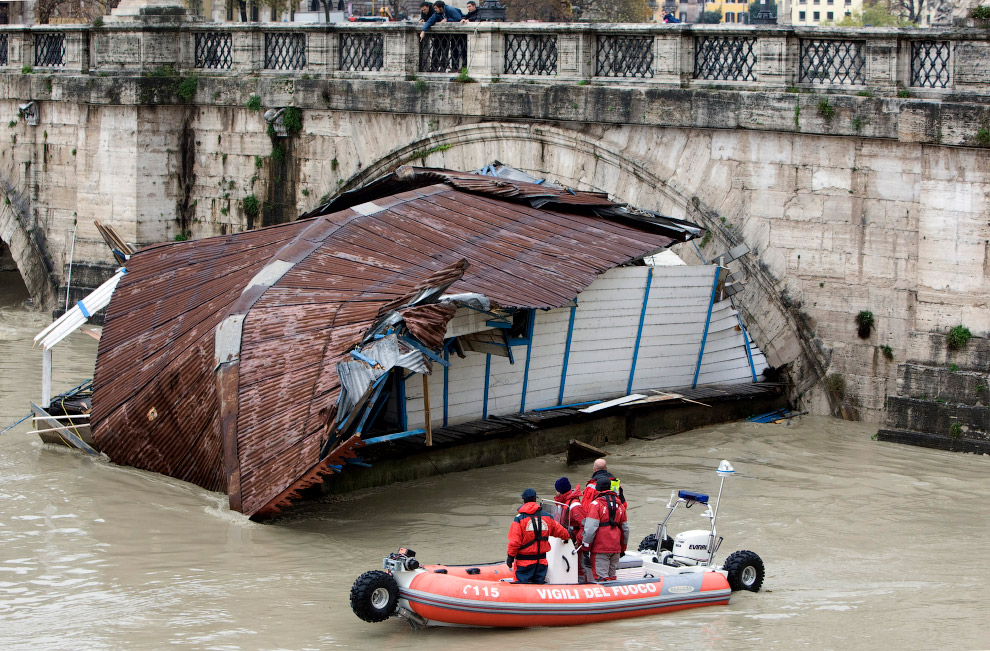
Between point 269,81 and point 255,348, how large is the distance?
28.4ft

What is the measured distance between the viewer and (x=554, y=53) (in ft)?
54.9

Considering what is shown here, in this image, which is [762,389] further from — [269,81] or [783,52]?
[269,81]

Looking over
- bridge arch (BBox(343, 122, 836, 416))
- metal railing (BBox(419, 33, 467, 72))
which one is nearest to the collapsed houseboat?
bridge arch (BBox(343, 122, 836, 416))

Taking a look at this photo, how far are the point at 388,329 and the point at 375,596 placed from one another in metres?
3.05

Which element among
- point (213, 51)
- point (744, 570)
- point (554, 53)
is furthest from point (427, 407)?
point (213, 51)

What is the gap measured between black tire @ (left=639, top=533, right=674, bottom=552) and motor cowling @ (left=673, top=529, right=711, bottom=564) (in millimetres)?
185

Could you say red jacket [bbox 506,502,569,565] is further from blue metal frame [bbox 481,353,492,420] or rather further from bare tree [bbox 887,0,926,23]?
bare tree [bbox 887,0,926,23]

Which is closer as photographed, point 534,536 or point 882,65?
point 534,536

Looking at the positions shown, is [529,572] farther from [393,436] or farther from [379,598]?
[393,436]

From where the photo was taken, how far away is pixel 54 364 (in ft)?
60.5

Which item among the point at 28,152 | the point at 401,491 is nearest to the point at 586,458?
the point at 401,491

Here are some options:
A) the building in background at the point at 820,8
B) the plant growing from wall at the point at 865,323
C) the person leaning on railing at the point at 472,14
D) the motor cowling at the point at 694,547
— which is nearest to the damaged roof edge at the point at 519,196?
the plant growing from wall at the point at 865,323

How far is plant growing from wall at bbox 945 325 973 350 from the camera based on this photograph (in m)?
13.4

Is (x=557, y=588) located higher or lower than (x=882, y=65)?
lower
